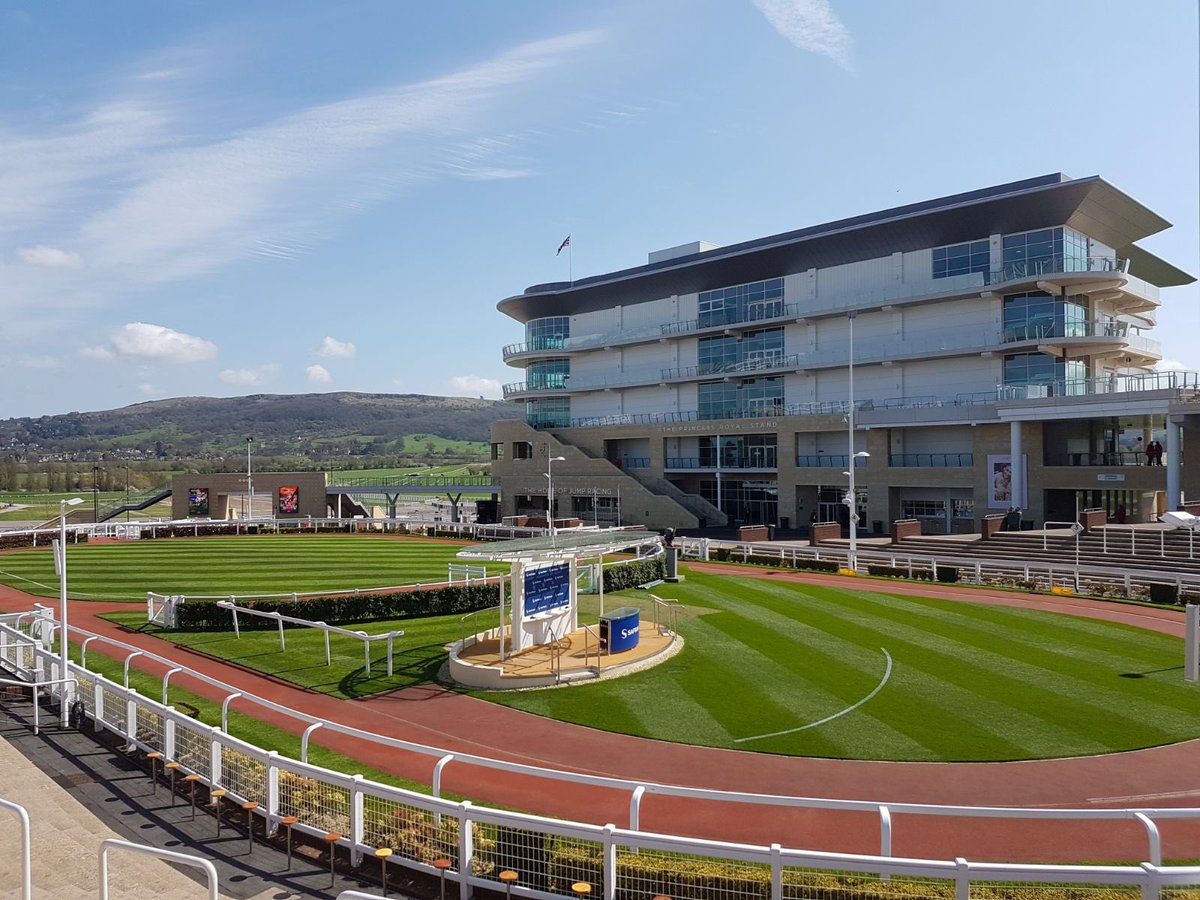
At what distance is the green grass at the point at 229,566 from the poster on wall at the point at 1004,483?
3242cm

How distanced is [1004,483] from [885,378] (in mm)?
12663

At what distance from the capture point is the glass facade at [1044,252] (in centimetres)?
5072

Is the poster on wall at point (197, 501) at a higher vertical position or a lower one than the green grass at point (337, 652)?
higher

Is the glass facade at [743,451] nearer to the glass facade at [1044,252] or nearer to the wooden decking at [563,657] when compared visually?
the glass facade at [1044,252]

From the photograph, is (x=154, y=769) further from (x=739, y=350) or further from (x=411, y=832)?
(x=739, y=350)

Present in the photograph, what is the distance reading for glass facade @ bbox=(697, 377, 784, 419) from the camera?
65.4m

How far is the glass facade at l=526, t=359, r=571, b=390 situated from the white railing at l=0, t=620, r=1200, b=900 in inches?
2676

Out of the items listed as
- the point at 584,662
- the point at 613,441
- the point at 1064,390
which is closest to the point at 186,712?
the point at 584,662

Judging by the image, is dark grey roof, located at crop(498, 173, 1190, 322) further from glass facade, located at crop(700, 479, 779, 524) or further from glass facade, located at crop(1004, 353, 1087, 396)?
glass facade, located at crop(700, 479, 779, 524)

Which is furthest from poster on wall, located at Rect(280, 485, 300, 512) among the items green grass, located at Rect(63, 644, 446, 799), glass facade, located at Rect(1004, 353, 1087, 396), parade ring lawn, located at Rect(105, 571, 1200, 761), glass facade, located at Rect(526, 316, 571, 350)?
glass facade, located at Rect(1004, 353, 1087, 396)

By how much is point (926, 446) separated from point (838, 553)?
18.6 metres

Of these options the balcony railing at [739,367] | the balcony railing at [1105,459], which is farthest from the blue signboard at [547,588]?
the balcony railing at [739,367]

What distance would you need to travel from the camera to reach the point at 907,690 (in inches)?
718

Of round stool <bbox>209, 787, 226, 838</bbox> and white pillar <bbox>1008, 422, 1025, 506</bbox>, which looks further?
white pillar <bbox>1008, 422, 1025, 506</bbox>
